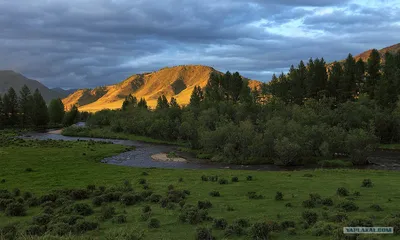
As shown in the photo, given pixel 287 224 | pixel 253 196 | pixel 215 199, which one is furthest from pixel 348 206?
pixel 215 199

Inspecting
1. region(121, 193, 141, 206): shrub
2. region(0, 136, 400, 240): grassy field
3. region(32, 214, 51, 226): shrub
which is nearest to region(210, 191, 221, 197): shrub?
region(0, 136, 400, 240): grassy field

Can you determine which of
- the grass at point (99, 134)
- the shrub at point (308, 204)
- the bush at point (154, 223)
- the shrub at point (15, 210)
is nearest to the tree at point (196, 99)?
the grass at point (99, 134)

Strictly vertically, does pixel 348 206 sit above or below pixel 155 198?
above

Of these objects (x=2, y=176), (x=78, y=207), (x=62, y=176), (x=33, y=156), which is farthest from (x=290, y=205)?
(x=33, y=156)

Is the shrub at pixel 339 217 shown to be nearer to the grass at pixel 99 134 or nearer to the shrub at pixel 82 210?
the shrub at pixel 82 210

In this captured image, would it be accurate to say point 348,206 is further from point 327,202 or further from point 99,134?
point 99,134

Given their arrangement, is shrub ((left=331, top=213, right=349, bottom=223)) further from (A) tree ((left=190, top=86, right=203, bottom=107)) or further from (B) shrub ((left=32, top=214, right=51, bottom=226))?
(A) tree ((left=190, top=86, right=203, bottom=107))

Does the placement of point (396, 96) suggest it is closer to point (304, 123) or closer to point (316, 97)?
point (316, 97)

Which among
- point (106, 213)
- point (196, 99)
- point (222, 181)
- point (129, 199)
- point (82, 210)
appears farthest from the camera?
point (196, 99)

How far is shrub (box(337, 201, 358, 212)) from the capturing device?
2739 cm

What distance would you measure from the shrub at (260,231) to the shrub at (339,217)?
18.7 ft

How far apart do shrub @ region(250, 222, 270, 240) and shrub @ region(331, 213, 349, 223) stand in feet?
18.7

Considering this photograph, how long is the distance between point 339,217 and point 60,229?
19.8m

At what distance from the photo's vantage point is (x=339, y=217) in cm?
2388
